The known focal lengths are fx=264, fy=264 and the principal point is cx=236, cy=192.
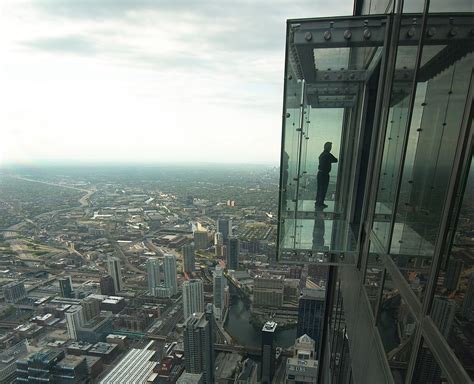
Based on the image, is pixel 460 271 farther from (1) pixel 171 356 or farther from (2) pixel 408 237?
(1) pixel 171 356

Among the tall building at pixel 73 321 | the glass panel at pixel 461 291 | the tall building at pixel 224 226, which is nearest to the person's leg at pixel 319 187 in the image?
the glass panel at pixel 461 291

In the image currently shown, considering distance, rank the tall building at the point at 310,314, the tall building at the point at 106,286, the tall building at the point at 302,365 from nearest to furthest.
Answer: the tall building at the point at 302,365, the tall building at the point at 310,314, the tall building at the point at 106,286

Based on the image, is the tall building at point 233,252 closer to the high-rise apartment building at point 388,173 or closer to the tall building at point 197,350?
the tall building at point 197,350

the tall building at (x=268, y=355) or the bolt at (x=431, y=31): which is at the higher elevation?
the bolt at (x=431, y=31)

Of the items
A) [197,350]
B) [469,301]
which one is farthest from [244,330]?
[469,301]

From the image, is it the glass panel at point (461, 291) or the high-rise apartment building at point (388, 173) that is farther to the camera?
the high-rise apartment building at point (388, 173)
